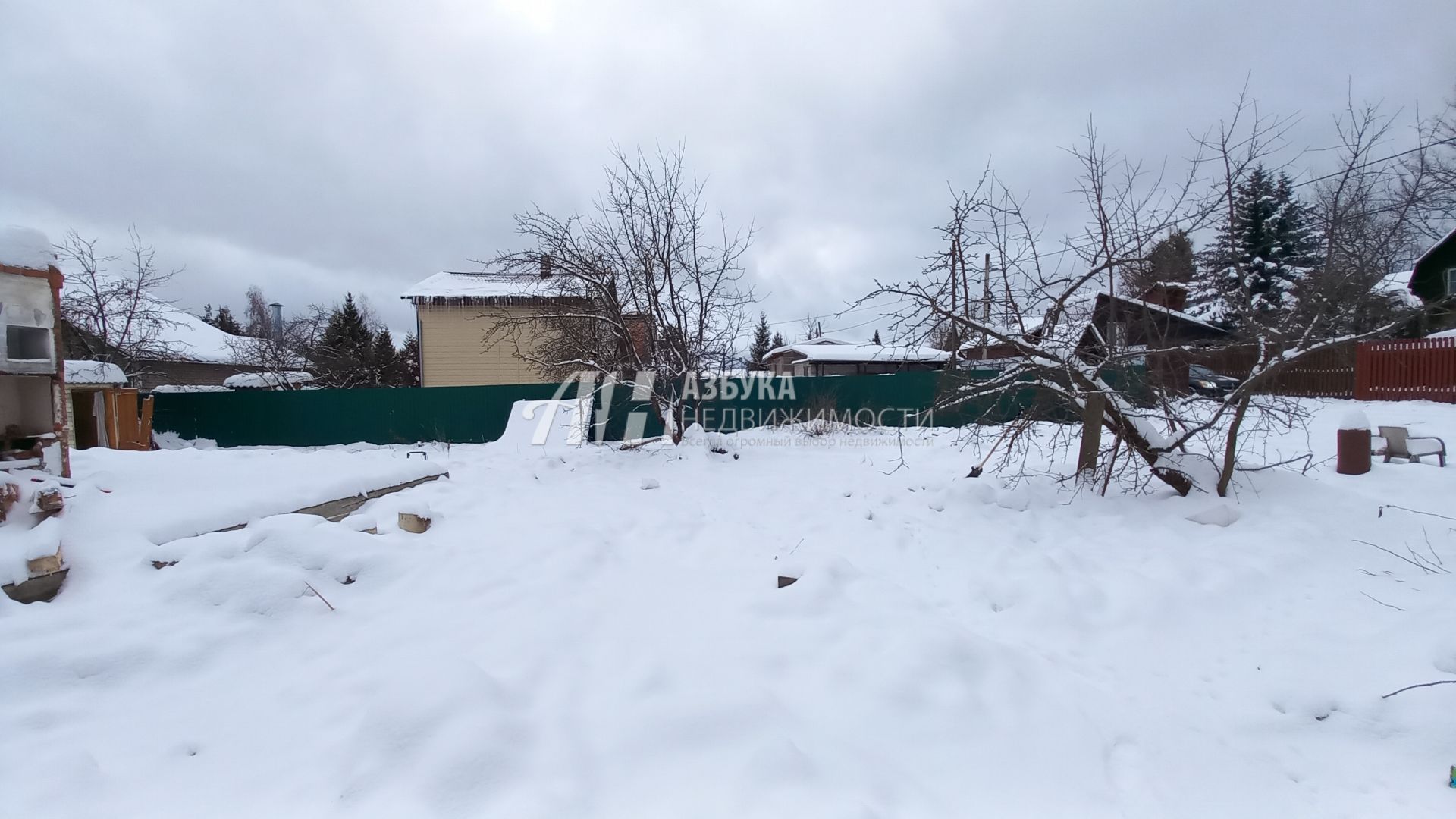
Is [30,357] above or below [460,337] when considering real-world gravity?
below

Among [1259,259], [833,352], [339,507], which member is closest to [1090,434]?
[339,507]

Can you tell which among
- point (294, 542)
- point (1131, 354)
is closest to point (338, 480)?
point (294, 542)

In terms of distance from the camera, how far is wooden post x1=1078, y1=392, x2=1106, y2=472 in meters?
5.25

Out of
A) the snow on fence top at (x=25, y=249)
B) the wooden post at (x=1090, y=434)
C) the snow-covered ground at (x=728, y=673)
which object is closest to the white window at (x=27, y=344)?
the snow on fence top at (x=25, y=249)

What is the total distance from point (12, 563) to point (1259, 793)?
478 centimetres

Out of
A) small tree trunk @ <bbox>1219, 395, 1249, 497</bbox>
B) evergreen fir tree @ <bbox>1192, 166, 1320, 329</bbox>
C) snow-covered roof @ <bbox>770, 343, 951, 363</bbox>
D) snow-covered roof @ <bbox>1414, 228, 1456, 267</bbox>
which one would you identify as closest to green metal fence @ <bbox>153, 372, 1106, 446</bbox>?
evergreen fir tree @ <bbox>1192, 166, 1320, 329</bbox>

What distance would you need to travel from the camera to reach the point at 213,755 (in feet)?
6.00

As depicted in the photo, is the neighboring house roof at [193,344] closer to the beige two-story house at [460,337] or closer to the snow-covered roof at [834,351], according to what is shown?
the beige two-story house at [460,337]

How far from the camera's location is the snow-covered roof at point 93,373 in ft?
32.7

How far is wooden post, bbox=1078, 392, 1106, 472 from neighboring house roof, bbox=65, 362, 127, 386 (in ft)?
49.1

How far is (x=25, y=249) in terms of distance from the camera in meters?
2.91

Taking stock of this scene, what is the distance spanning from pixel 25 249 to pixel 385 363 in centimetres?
2607

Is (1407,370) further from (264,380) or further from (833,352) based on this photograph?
(264,380)

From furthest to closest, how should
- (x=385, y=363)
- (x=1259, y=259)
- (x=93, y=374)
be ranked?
(x=385, y=363), (x=1259, y=259), (x=93, y=374)
